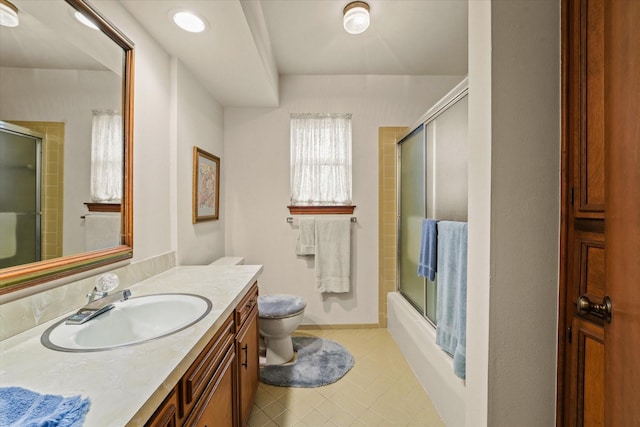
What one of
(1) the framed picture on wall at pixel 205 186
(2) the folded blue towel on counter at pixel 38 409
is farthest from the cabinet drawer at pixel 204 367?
(1) the framed picture on wall at pixel 205 186

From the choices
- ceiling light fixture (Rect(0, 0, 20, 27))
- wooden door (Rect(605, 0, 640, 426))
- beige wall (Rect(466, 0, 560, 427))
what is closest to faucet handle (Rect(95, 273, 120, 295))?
ceiling light fixture (Rect(0, 0, 20, 27))

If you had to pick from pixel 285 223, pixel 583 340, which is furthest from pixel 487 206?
pixel 285 223

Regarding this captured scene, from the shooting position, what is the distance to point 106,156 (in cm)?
117

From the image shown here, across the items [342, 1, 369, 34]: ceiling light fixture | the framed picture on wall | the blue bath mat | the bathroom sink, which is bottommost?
the blue bath mat

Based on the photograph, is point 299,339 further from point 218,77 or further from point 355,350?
point 218,77

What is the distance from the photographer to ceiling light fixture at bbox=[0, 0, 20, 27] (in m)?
0.79

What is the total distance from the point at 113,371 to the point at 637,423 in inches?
44.0

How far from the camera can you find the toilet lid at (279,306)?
6.26 feet

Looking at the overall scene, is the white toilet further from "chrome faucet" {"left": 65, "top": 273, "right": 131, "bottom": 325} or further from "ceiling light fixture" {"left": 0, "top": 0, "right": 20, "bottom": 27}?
"ceiling light fixture" {"left": 0, "top": 0, "right": 20, "bottom": 27}

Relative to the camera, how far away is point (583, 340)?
2.79 ft

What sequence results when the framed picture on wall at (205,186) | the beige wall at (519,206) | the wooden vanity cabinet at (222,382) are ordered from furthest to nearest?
the framed picture on wall at (205,186) → the beige wall at (519,206) → the wooden vanity cabinet at (222,382)

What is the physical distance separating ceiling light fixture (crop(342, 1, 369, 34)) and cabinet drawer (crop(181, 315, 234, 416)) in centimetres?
190

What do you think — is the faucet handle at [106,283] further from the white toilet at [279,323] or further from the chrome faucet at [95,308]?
the white toilet at [279,323]

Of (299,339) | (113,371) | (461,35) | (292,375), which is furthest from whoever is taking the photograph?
(299,339)
